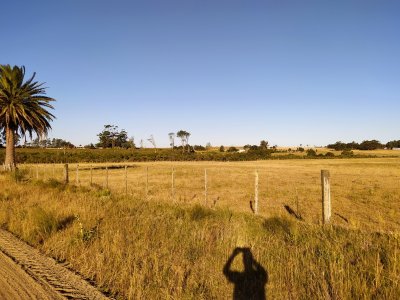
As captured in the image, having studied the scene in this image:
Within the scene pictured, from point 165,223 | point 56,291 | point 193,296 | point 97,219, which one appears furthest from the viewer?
point 97,219

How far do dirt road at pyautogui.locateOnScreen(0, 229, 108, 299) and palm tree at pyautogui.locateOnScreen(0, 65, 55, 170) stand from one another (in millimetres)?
24808

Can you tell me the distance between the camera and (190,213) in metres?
9.87

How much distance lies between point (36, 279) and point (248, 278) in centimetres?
376

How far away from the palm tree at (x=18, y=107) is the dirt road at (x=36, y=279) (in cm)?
2481

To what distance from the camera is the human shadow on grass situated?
16.1 feet

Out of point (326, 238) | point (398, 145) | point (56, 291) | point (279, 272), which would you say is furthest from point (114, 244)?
point (398, 145)

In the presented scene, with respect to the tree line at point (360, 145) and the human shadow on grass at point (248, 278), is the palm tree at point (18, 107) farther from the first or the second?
the tree line at point (360, 145)

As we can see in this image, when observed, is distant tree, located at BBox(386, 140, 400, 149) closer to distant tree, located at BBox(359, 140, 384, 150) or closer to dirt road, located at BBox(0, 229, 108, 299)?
distant tree, located at BBox(359, 140, 384, 150)

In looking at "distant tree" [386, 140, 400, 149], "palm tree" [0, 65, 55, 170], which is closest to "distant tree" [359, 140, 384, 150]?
"distant tree" [386, 140, 400, 149]

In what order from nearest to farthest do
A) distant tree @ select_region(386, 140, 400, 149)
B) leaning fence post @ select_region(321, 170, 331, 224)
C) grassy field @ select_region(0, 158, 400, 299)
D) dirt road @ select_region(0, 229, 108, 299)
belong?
grassy field @ select_region(0, 158, 400, 299) < dirt road @ select_region(0, 229, 108, 299) < leaning fence post @ select_region(321, 170, 331, 224) < distant tree @ select_region(386, 140, 400, 149)

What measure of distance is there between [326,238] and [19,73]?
30.4m

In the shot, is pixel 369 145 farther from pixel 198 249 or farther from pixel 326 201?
pixel 198 249

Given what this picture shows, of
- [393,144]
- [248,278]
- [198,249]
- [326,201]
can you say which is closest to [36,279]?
[198,249]

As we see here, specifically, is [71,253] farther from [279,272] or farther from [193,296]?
[279,272]
